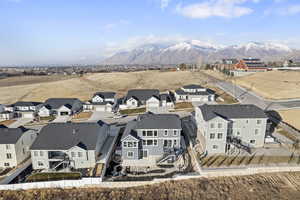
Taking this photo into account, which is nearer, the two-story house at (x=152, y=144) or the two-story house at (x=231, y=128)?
the two-story house at (x=152, y=144)

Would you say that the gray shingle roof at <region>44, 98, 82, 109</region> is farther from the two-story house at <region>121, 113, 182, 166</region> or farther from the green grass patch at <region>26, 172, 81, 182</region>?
the two-story house at <region>121, 113, 182, 166</region>

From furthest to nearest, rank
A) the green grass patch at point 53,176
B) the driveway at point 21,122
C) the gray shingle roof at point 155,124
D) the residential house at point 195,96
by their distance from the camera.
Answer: the residential house at point 195,96 < the driveway at point 21,122 < the gray shingle roof at point 155,124 < the green grass patch at point 53,176

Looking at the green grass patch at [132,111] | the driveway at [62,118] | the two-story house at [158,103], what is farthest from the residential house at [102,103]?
the two-story house at [158,103]

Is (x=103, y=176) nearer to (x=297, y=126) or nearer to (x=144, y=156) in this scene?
(x=144, y=156)

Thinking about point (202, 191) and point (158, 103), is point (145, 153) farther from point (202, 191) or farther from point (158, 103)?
point (158, 103)

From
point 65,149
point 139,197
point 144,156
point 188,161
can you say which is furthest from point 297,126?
point 65,149

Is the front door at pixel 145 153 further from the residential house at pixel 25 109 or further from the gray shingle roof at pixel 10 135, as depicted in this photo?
the residential house at pixel 25 109
